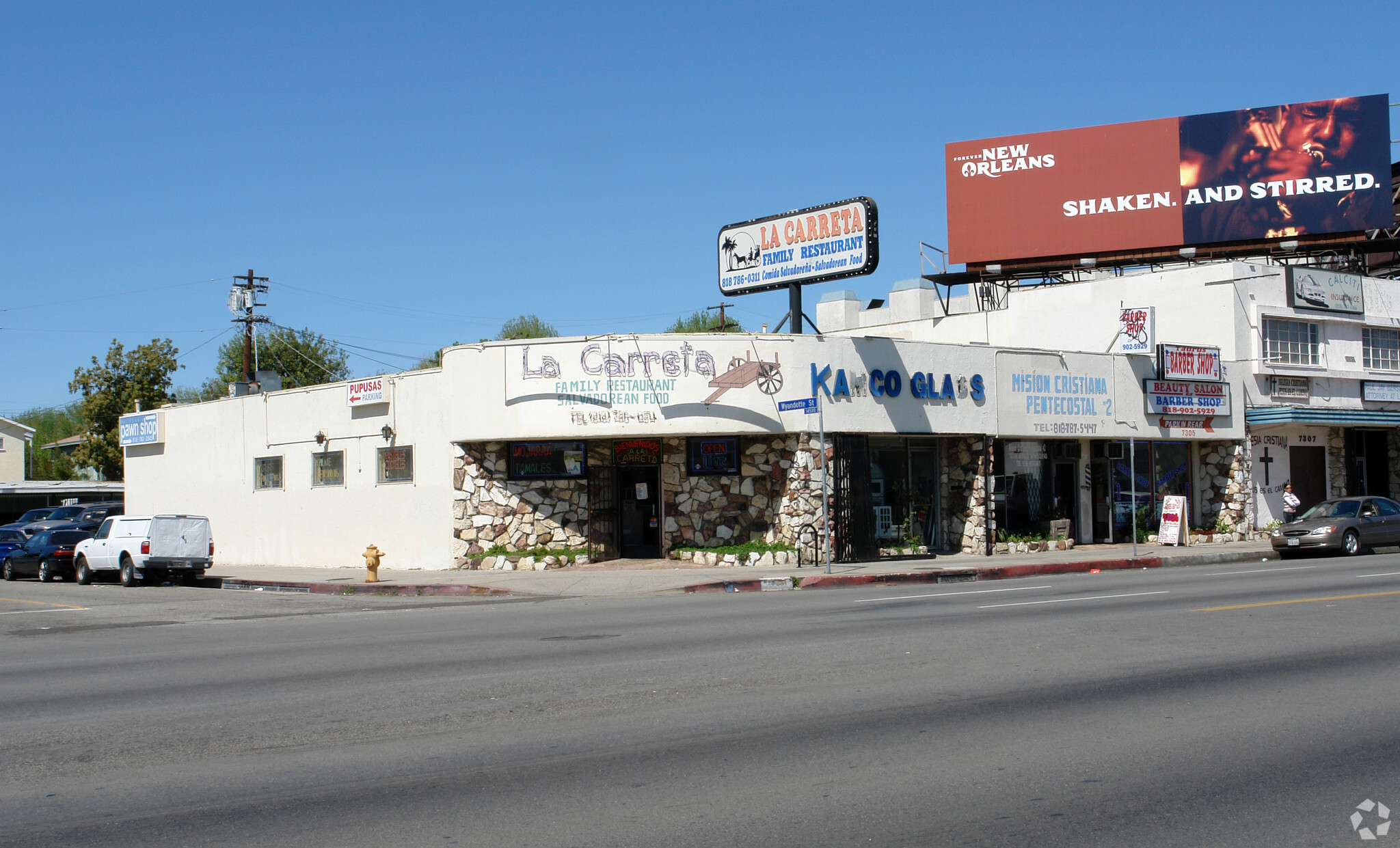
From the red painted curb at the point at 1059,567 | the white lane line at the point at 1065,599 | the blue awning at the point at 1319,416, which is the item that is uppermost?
the blue awning at the point at 1319,416

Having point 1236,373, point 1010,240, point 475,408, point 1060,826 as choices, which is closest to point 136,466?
point 475,408

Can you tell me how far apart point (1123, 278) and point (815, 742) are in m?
32.2

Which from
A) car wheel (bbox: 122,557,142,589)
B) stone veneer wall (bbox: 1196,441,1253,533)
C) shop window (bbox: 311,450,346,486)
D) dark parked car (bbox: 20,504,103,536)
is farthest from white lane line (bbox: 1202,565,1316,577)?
dark parked car (bbox: 20,504,103,536)

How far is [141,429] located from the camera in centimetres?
3759

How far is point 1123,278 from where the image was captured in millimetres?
36031

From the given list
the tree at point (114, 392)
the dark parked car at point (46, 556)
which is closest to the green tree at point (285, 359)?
the tree at point (114, 392)

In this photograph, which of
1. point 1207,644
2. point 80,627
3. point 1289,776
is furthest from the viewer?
point 80,627

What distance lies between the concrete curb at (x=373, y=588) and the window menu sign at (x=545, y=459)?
13.5ft

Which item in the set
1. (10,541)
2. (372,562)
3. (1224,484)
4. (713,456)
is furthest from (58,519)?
(1224,484)

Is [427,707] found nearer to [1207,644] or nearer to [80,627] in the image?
[1207,644]

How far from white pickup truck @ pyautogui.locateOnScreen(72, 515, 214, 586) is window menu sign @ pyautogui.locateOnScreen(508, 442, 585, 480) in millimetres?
8048

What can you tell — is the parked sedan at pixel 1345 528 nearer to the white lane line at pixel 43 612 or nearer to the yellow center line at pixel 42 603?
the white lane line at pixel 43 612

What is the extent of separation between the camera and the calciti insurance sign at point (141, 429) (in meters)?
36.8

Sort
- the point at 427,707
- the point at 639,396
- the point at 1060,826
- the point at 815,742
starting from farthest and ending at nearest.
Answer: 1. the point at 639,396
2. the point at 427,707
3. the point at 815,742
4. the point at 1060,826
